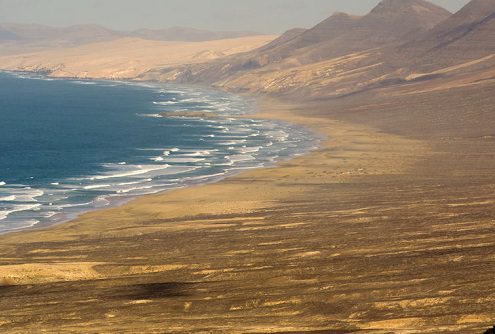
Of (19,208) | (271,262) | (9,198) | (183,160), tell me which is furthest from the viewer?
(183,160)

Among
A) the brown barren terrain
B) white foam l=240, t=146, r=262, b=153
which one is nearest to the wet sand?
the brown barren terrain

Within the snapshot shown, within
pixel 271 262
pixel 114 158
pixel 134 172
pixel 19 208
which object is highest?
pixel 114 158

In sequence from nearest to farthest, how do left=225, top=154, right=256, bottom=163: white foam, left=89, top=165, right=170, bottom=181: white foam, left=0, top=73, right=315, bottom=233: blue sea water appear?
left=0, top=73, right=315, bottom=233: blue sea water
left=89, top=165, right=170, bottom=181: white foam
left=225, top=154, right=256, bottom=163: white foam

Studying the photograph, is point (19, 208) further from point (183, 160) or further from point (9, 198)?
point (183, 160)

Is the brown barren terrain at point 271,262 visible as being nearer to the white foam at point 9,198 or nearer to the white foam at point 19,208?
the white foam at point 19,208

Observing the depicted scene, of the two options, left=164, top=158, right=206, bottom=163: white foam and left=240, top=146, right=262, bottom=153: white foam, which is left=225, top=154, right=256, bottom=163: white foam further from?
left=240, top=146, right=262, bottom=153: white foam

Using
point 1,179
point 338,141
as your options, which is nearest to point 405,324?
point 1,179

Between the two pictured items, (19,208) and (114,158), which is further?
(114,158)

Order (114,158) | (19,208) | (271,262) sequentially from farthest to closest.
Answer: (114,158) < (19,208) < (271,262)

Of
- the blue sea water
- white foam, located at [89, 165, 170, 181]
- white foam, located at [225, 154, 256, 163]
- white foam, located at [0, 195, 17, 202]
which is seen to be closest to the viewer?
white foam, located at [0, 195, 17, 202]

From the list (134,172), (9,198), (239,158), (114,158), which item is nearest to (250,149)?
(239,158)
